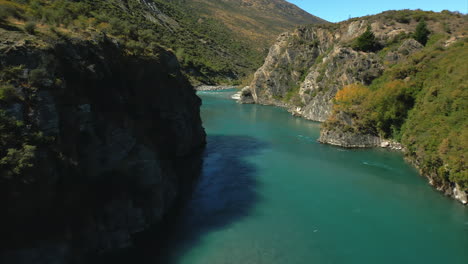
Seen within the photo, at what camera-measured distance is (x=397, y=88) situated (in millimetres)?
43906

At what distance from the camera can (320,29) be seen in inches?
3814

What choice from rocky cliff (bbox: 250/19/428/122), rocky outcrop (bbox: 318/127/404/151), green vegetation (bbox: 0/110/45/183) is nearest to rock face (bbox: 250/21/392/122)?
rocky cliff (bbox: 250/19/428/122)

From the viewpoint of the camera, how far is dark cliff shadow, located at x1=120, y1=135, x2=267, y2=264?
62.6 feet

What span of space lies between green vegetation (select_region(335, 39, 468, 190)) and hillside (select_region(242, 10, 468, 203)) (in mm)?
97

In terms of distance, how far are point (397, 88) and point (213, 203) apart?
34.1 meters

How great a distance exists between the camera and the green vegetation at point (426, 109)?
91.9 ft

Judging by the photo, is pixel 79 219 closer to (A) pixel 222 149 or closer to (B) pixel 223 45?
(A) pixel 222 149

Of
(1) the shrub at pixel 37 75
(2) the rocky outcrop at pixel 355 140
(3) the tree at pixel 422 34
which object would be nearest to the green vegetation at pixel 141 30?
(1) the shrub at pixel 37 75

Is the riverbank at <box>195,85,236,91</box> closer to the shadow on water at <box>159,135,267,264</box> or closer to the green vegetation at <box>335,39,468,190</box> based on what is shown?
the green vegetation at <box>335,39,468,190</box>

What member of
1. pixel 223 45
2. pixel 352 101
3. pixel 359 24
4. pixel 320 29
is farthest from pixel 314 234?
pixel 223 45

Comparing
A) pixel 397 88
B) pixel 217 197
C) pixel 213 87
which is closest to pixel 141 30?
pixel 217 197

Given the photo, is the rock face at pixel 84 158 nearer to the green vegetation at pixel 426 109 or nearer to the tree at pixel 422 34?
the green vegetation at pixel 426 109

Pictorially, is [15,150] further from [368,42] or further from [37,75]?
[368,42]

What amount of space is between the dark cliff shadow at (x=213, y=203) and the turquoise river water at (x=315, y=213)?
88mm
